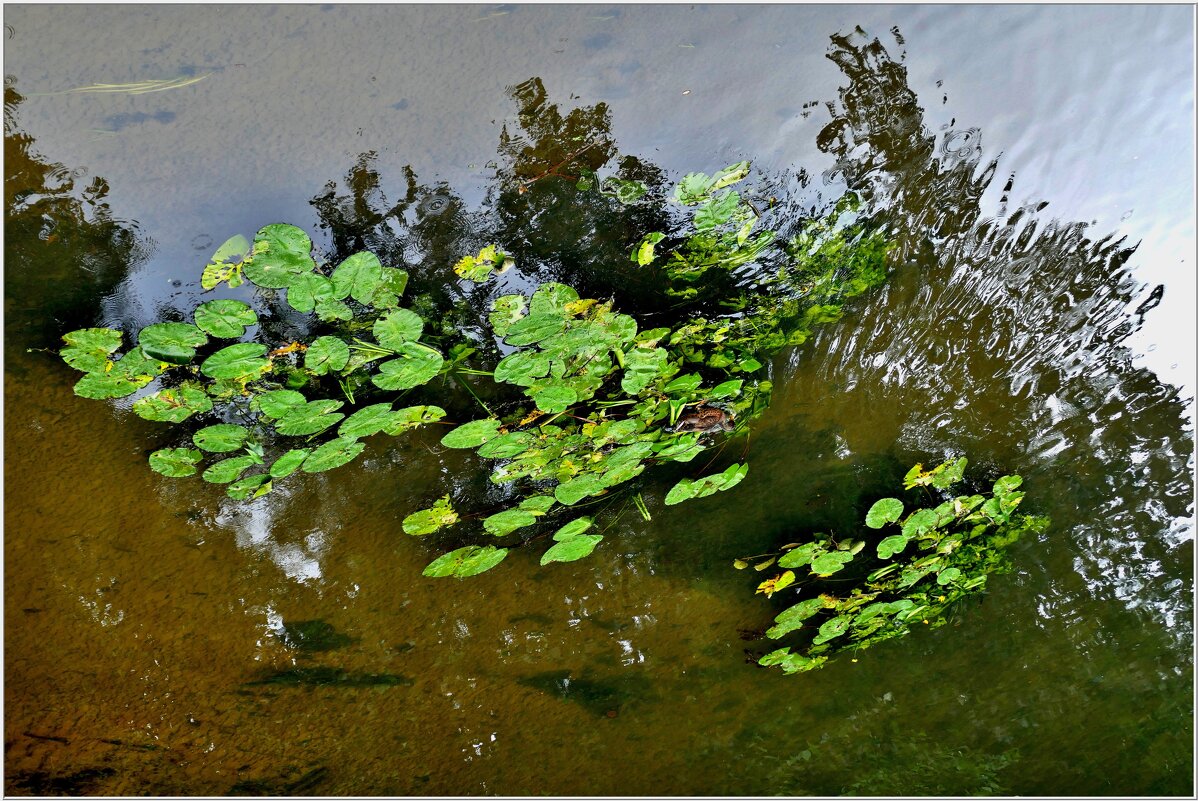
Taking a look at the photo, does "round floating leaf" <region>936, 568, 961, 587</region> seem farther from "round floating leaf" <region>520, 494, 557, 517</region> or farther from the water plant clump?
"round floating leaf" <region>520, 494, 557, 517</region>

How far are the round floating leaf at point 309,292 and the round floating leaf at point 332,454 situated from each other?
0.43m

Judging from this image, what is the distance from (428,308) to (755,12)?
131 centimetres

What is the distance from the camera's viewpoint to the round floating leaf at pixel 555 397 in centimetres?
196

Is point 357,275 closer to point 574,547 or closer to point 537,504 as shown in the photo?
point 537,504

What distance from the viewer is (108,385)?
1.85m

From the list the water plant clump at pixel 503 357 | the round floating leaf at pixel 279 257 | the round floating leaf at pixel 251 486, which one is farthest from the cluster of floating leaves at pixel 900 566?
the round floating leaf at pixel 279 257

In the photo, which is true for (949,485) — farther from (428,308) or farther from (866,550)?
(428,308)

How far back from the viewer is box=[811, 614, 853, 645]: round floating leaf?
244 centimetres

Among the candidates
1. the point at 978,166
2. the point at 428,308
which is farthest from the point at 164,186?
the point at 978,166

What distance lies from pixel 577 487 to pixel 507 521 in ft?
0.91

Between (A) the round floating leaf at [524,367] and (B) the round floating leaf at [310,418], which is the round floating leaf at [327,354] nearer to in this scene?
(B) the round floating leaf at [310,418]

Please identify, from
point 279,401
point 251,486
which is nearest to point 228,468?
point 251,486

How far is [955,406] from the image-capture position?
2275mm

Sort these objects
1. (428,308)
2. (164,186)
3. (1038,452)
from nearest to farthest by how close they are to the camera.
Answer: (164,186) < (428,308) < (1038,452)
